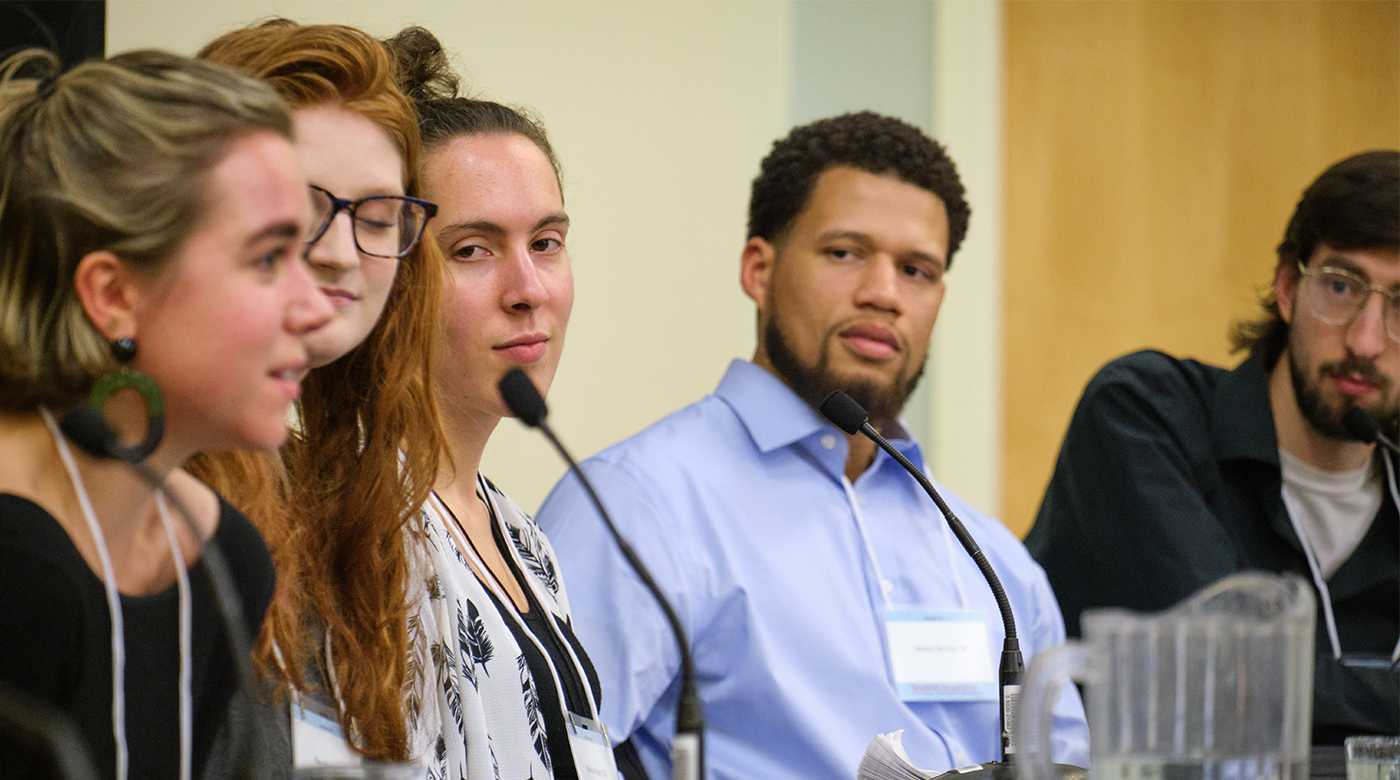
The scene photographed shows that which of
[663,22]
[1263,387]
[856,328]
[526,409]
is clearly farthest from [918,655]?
[663,22]

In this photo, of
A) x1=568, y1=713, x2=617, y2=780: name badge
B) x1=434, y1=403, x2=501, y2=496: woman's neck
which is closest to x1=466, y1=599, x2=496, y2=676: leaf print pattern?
x1=568, y1=713, x2=617, y2=780: name badge

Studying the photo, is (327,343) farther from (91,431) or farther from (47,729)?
(47,729)

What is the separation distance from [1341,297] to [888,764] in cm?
144

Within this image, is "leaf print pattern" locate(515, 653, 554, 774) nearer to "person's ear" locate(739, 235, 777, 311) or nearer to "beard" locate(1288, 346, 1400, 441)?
"person's ear" locate(739, 235, 777, 311)

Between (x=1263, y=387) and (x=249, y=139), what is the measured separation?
76.0 inches

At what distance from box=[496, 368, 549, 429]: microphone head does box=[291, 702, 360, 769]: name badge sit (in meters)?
0.32

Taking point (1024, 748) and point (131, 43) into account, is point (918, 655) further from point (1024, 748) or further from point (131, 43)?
point (131, 43)

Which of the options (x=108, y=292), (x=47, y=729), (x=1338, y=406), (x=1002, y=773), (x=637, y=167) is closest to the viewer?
(x=47, y=729)

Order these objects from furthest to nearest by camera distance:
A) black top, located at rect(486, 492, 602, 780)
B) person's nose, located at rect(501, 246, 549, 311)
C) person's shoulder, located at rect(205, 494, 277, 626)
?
1. person's nose, located at rect(501, 246, 549, 311)
2. black top, located at rect(486, 492, 602, 780)
3. person's shoulder, located at rect(205, 494, 277, 626)

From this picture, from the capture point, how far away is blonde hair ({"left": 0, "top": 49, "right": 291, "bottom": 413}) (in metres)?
0.86

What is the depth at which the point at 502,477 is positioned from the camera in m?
2.53

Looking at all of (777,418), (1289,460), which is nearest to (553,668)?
(777,418)

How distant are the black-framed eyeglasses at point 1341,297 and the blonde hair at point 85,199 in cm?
195

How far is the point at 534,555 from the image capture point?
5.44 ft
